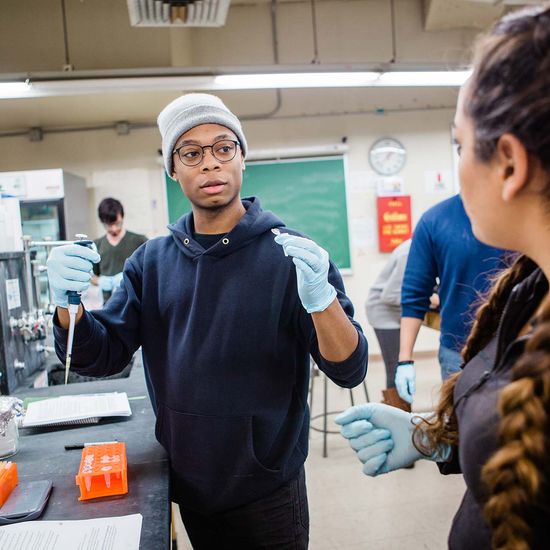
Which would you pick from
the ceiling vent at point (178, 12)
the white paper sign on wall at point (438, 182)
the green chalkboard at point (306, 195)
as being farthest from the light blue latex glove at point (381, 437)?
the white paper sign on wall at point (438, 182)

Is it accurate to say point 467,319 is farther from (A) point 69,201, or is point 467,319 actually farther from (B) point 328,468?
(A) point 69,201

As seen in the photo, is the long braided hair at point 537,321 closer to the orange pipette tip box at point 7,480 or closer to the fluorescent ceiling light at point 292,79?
the orange pipette tip box at point 7,480

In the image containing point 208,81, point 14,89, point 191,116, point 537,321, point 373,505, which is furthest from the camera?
point 208,81

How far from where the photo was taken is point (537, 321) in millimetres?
590

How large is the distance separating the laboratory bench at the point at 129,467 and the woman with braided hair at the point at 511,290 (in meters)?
0.53

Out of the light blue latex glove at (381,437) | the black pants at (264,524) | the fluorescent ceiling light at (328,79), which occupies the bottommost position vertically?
the black pants at (264,524)

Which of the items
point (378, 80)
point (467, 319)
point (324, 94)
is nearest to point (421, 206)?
point (324, 94)

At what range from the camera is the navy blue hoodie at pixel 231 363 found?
1167 mm

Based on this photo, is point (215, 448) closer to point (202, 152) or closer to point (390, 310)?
point (202, 152)

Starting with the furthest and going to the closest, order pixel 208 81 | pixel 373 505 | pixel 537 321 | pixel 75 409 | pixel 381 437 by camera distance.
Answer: pixel 208 81 < pixel 373 505 < pixel 75 409 < pixel 381 437 < pixel 537 321

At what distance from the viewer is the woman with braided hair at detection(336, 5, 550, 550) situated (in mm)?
545

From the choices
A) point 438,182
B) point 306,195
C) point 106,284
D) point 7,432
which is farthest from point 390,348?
point 438,182

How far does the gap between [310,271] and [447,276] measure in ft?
3.29

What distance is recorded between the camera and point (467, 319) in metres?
1.84
